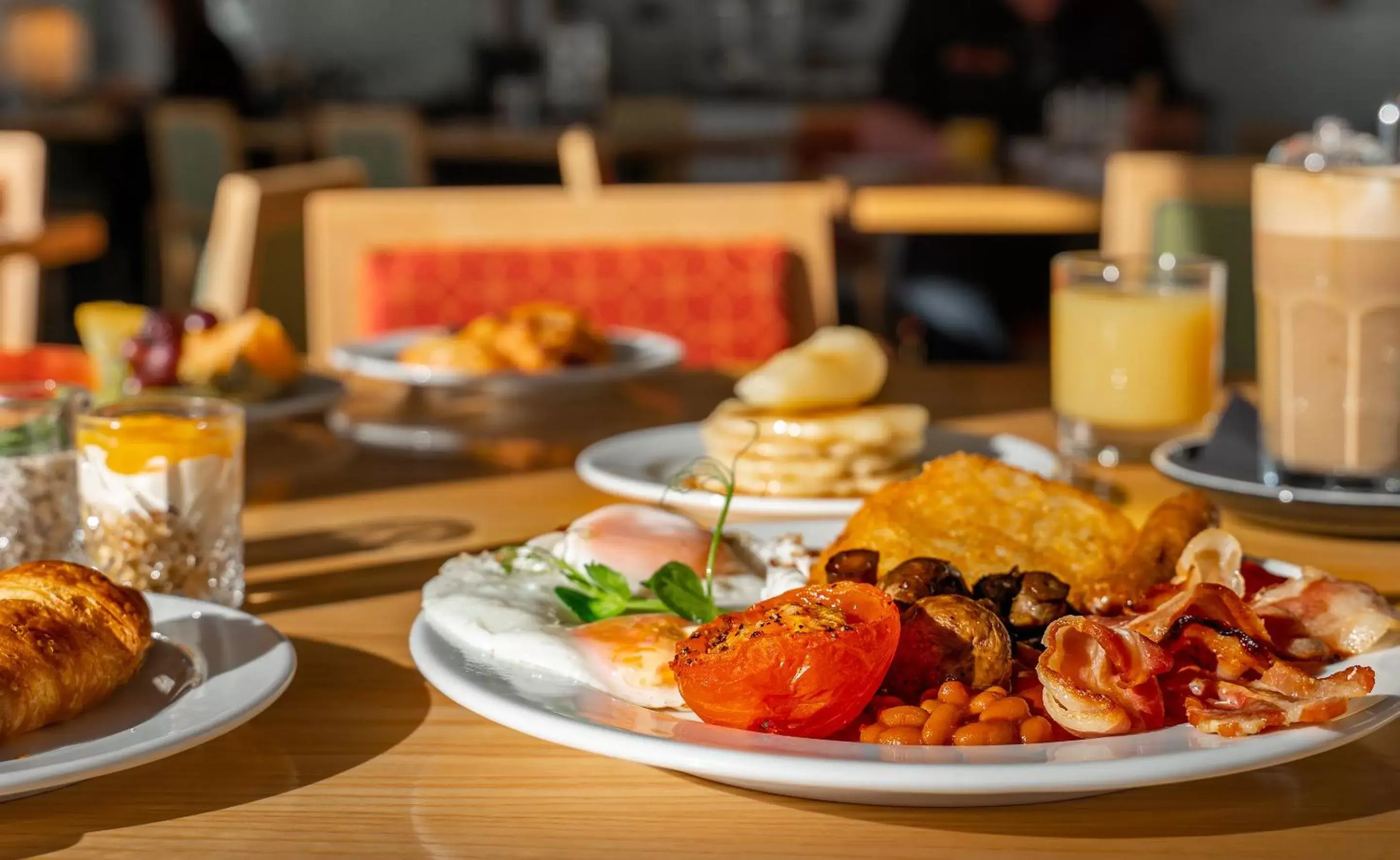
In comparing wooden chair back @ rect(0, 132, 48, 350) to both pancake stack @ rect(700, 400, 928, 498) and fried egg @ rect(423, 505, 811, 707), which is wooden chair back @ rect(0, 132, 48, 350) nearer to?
pancake stack @ rect(700, 400, 928, 498)

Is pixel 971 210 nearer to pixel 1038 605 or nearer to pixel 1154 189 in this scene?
pixel 1154 189

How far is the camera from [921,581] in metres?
0.74

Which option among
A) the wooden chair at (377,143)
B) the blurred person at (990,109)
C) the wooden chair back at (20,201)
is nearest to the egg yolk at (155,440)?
the wooden chair back at (20,201)

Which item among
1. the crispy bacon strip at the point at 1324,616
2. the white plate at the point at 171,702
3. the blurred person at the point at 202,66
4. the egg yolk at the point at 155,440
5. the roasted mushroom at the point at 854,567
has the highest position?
the blurred person at the point at 202,66

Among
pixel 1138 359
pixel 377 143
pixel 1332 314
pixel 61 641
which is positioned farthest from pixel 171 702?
pixel 377 143

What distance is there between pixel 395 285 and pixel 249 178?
267mm

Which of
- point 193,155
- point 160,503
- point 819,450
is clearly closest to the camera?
point 160,503

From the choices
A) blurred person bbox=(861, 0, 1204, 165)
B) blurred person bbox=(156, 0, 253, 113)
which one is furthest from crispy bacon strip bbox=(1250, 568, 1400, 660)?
blurred person bbox=(156, 0, 253, 113)

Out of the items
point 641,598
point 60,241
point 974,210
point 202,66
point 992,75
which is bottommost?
point 974,210

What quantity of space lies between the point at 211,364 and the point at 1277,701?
42.2 inches

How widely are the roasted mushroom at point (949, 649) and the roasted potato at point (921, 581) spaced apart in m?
0.03

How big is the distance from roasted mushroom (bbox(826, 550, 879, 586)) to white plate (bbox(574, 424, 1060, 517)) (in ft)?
0.72

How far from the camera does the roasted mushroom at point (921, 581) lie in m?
0.73

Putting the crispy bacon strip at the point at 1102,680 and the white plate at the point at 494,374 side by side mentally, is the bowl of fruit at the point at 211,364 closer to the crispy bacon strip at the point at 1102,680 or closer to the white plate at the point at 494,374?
the white plate at the point at 494,374
